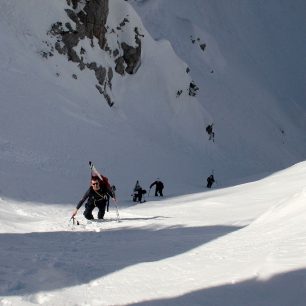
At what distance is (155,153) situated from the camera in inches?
1561

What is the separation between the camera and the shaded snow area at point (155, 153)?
6.50m

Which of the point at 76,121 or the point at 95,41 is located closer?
the point at 76,121

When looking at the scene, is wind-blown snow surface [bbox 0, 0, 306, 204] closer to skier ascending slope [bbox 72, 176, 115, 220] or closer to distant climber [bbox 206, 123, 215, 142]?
distant climber [bbox 206, 123, 215, 142]

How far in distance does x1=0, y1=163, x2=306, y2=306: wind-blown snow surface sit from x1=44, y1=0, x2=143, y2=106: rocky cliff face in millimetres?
32075

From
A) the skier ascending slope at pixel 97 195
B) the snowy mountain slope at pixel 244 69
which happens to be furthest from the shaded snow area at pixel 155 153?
Answer: the skier ascending slope at pixel 97 195

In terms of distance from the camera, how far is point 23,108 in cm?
3272

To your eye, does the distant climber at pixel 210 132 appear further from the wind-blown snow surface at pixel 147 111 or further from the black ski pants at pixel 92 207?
the black ski pants at pixel 92 207

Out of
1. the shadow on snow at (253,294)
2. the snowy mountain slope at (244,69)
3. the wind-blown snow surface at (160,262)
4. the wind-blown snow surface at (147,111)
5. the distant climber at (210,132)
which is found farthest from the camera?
the snowy mountain slope at (244,69)

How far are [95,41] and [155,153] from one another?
1286 cm

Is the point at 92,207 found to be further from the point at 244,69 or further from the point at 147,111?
the point at 244,69

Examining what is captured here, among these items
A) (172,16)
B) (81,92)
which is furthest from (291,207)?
(172,16)

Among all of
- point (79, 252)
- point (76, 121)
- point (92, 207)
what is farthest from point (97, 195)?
point (76, 121)

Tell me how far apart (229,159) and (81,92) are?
2079 cm

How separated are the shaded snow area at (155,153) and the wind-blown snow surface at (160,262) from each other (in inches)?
1.1
